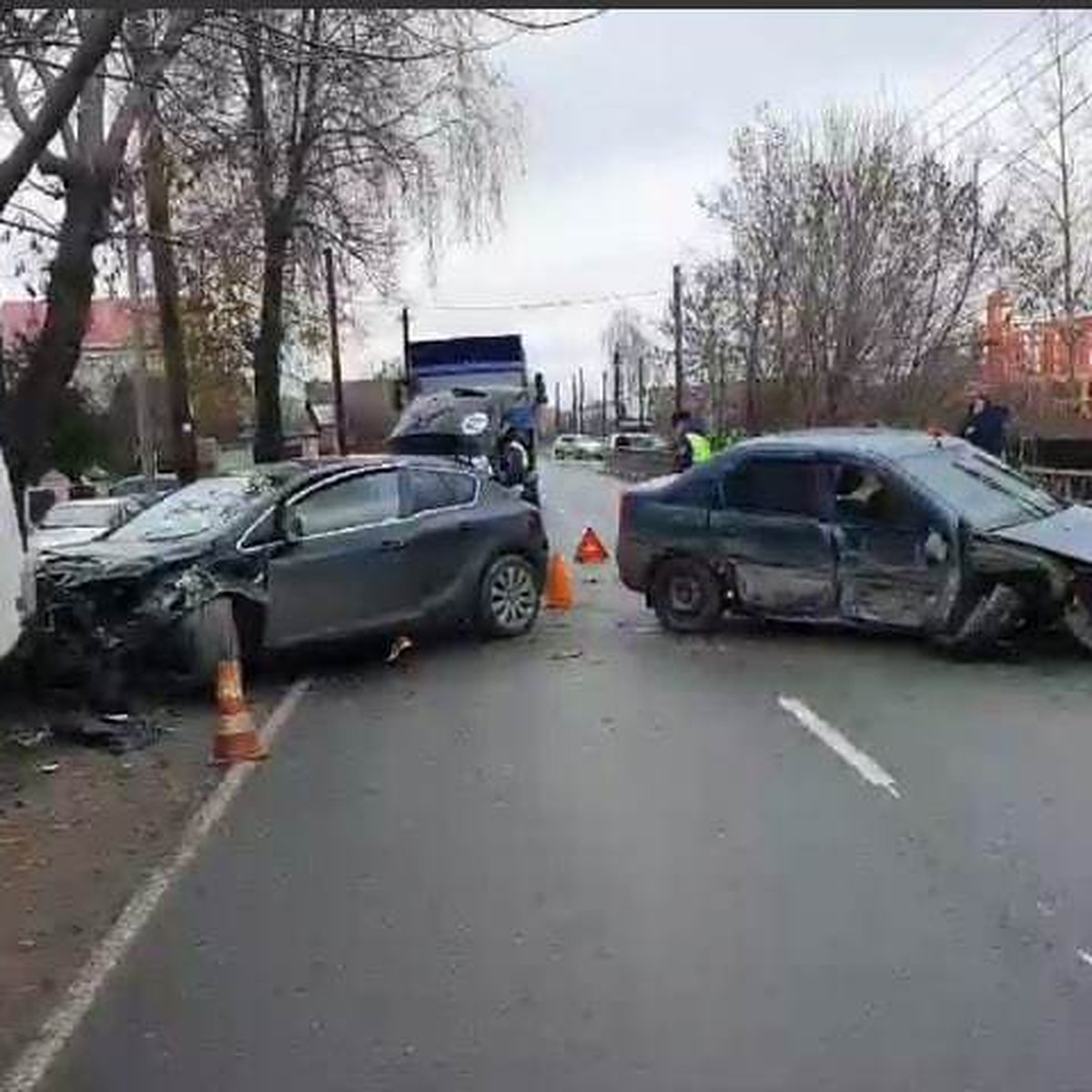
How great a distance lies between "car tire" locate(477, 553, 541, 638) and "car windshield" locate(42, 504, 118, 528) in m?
9.28

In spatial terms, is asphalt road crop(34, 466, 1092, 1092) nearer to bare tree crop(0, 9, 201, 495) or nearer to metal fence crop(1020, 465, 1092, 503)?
bare tree crop(0, 9, 201, 495)

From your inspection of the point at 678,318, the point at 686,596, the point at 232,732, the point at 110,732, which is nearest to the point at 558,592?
the point at 686,596

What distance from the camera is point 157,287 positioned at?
24.5 meters

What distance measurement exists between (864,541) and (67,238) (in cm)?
679

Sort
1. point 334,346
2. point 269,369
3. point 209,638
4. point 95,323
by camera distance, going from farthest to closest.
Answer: point 334,346
point 95,323
point 269,369
point 209,638

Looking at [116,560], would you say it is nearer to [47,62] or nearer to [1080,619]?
[47,62]

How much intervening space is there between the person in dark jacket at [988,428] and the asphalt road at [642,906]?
856 cm

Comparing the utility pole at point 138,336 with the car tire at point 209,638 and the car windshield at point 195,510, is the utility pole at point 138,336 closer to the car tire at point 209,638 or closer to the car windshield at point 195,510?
the car windshield at point 195,510

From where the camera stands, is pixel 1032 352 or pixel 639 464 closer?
pixel 1032 352

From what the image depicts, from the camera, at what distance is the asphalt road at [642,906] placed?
14.7 feet

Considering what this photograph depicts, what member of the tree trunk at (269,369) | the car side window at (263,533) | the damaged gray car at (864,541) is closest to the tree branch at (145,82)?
the car side window at (263,533)

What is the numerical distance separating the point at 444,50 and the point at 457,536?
3953mm

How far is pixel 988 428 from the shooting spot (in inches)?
743

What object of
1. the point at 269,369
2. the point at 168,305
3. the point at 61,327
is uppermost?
the point at 168,305
